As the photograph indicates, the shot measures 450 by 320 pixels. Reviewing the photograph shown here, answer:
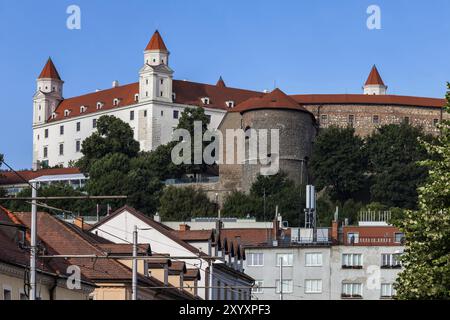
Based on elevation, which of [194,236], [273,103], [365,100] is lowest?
[194,236]

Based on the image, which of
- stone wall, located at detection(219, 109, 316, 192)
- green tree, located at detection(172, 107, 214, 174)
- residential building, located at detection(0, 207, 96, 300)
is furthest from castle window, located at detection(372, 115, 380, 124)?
residential building, located at detection(0, 207, 96, 300)

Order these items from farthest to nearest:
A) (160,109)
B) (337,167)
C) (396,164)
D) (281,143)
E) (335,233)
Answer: (160,109)
(281,143)
(396,164)
(337,167)
(335,233)

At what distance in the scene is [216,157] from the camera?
6161 inches

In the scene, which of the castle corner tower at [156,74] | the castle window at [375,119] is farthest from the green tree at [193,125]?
the castle window at [375,119]

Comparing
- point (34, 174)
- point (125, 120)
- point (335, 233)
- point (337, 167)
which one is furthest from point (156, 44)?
point (335, 233)

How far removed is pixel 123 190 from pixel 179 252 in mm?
94555

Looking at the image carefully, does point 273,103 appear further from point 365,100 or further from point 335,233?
point 335,233

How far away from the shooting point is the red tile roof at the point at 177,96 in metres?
183

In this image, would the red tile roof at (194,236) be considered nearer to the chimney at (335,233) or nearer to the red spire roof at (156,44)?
the chimney at (335,233)

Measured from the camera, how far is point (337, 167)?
485 ft

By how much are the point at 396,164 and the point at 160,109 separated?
121 ft

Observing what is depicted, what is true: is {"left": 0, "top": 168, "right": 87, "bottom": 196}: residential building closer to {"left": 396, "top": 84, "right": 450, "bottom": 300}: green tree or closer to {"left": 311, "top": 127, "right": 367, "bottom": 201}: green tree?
{"left": 311, "top": 127, "right": 367, "bottom": 201}: green tree
